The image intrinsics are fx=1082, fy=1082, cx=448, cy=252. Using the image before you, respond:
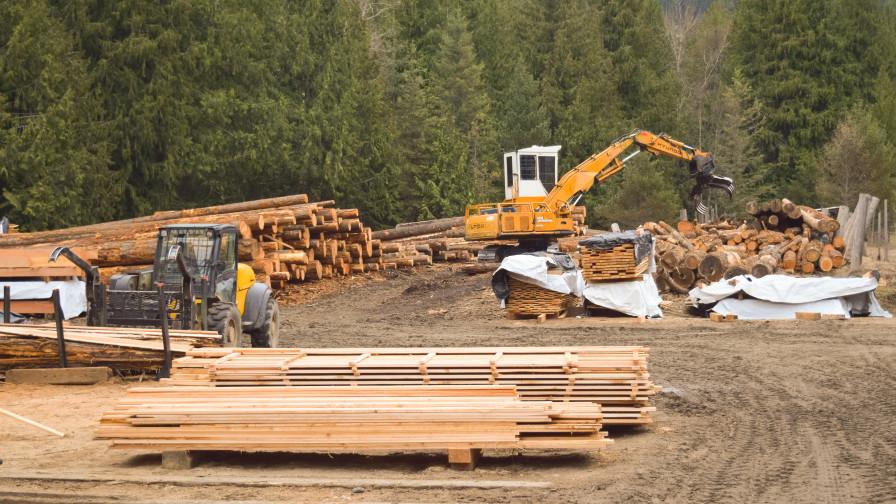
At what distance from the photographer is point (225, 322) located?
15.0 m

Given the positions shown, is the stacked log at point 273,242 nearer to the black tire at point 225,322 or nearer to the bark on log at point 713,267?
the black tire at point 225,322

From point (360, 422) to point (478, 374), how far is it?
1678 millimetres

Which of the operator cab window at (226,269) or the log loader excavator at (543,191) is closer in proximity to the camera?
the operator cab window at (226,269)

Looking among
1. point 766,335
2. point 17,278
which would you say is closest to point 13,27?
point 17,278

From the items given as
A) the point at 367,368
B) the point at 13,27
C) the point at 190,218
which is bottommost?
the point at 367,368

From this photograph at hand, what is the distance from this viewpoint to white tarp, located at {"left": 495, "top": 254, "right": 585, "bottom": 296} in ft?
70.9

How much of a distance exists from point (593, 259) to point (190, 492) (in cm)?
1362

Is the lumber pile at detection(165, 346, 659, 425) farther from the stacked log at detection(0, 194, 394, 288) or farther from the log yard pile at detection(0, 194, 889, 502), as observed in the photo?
the stacked log at detection(0, 194, 394, 288)

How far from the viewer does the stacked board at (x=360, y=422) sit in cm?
941

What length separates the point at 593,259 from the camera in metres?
21.5

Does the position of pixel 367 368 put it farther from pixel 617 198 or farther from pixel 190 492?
pixel 617 198

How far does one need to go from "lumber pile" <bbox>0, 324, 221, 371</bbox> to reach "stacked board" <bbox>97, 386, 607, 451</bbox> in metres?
4.16

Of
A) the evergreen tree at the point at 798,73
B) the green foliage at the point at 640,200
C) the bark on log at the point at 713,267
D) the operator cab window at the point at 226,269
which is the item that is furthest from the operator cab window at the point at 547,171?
the evergreen tree at the point at 798,73

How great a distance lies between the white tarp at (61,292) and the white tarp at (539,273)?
8.24 m
